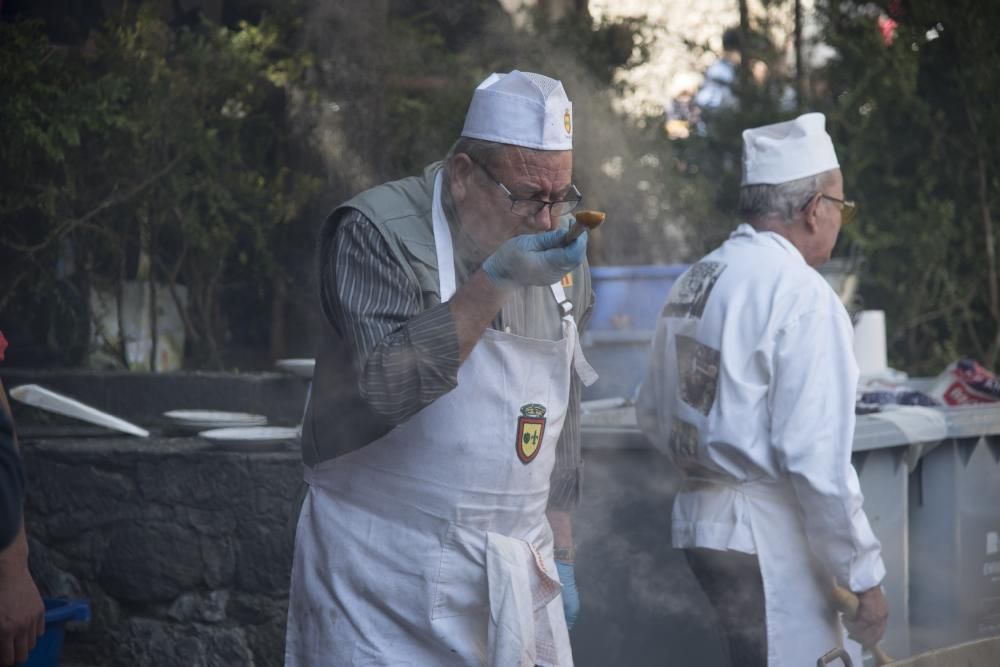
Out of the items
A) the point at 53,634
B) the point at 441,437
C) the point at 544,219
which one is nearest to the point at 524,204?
the point at 544,219

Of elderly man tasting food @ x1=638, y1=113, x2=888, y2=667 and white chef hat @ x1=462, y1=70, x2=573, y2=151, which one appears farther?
elderly man tasting food @ x1=638, y1=113, x2=888, y2=667

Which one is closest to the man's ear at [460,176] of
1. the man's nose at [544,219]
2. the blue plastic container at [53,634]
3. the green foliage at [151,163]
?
the man's nose at [544,219]

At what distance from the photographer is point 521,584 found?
8.14 ft

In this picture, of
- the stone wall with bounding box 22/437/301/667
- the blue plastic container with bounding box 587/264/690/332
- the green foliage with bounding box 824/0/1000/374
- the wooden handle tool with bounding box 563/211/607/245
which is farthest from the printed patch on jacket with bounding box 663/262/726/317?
the green foliage with bounding box 824/0/1000/374

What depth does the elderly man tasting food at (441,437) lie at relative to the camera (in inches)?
95.7

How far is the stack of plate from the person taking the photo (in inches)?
177

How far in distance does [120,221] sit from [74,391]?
913 mm

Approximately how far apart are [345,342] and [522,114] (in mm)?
600

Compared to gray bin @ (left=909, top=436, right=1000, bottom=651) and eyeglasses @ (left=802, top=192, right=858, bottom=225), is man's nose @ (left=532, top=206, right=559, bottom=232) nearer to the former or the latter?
eyeglasses @ (left=802, top=192, right=858, bottom=225)

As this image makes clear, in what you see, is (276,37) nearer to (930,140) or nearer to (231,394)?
(231,394)

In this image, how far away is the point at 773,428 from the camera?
10.3ft

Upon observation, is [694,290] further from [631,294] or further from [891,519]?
[631,294]

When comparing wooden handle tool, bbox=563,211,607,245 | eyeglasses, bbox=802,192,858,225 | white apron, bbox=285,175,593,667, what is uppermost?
eyeglasses, bbox=802,192,858,225

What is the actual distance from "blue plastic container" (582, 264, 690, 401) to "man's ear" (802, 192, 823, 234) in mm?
1918
